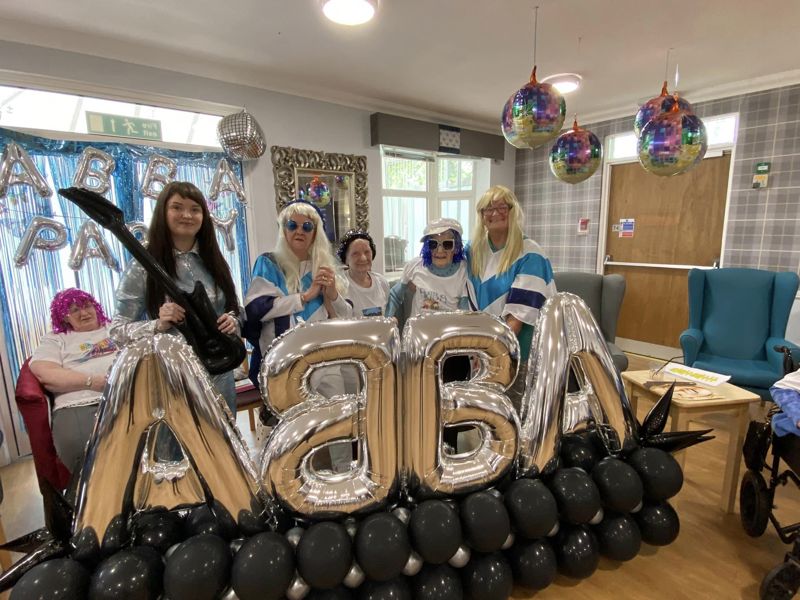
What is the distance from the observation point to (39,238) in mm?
2318

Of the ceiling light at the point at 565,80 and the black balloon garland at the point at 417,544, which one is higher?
the ceiling light at the point at 565,80

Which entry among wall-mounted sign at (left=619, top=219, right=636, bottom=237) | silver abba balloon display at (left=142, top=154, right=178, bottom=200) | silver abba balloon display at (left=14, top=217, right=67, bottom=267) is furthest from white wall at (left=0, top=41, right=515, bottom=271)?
wall-mounted sign at (left=619, top=219, right=636, bottom=237)

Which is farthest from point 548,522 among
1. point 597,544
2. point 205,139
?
point 205,139

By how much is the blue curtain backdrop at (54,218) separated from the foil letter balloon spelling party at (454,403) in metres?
2.62

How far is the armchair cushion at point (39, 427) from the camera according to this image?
5.77ft

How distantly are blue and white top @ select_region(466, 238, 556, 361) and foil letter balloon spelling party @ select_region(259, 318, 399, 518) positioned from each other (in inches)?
32.5

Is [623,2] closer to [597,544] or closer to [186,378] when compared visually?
[597,544]

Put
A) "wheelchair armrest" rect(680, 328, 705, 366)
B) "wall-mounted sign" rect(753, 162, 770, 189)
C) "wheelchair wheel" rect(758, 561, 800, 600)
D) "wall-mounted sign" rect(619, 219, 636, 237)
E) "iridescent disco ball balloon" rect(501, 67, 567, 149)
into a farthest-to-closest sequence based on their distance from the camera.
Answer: "wall-mounted sign" rect(619, 219, 636, 237)
"wall-mounted sign" rect(753, 162, 770, 189)
"wheelchair armrest" rect(680, 328, 705, 366)
"iridescent disco ball balloon" rect(501, 67, 567, 149)
"wheelchair wheel" rect(758, 561, 800, 600)

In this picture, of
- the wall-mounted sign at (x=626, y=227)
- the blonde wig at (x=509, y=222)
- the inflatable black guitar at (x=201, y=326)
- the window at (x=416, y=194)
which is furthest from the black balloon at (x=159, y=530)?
the wall-mounted sign at (x=626, y=227)

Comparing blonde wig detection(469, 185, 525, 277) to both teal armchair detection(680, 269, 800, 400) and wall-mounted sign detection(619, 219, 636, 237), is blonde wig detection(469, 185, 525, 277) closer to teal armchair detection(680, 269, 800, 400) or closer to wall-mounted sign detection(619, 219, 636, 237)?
teal armchair detection(680, 269, 800, 400)

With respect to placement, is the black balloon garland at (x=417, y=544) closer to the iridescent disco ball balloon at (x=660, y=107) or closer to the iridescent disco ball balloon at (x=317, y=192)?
the iridescent disco ball balloon at (x=660, y=107)

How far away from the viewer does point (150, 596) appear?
69cm

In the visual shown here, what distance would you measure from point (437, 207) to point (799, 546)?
434 cm

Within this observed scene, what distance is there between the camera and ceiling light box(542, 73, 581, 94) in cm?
317
